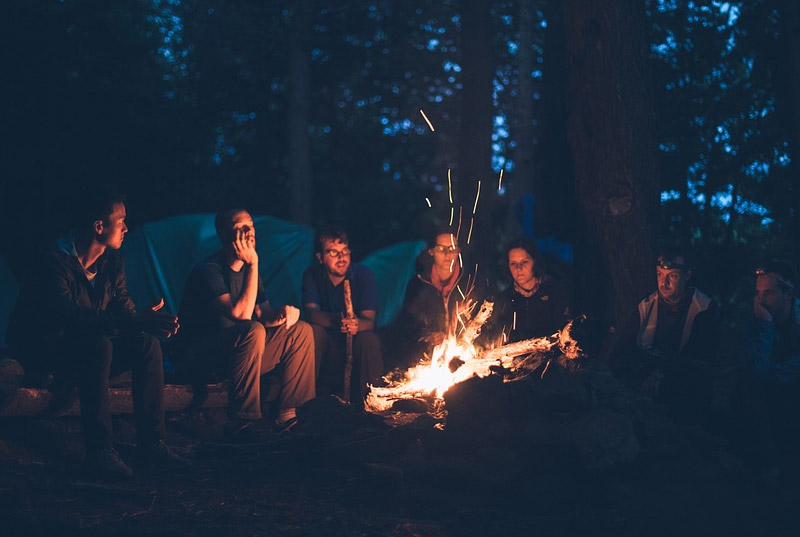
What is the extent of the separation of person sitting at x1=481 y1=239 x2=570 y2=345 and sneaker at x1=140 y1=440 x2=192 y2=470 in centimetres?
254

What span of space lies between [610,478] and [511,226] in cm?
1102

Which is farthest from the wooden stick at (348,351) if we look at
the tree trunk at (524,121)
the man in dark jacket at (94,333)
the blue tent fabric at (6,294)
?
the tree trunk at (524,121)

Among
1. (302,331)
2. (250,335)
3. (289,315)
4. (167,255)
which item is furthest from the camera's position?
(167,255)

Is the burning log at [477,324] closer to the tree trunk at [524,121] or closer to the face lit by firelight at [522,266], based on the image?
the face lit by firelight at [522,266]

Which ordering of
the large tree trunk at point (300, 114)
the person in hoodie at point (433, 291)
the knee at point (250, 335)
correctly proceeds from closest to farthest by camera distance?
1. the knee at point (250, 335)
2. the person in hoodie at point (433, 291)
3. the large tree trunk at point (300, 114)

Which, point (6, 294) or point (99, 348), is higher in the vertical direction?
point (6, 294)

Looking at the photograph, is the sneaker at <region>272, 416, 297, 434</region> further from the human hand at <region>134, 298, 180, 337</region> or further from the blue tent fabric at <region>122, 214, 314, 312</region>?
the blue tent fabric at <region>122, 214, 314, 312</region>

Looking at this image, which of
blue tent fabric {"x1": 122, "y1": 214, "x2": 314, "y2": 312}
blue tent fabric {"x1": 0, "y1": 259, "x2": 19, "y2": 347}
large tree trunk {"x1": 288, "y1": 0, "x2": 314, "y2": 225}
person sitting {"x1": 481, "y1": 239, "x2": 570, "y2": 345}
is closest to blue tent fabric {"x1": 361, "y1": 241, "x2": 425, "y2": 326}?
blue tent fabric {"x1": 122, "y1": 214, "x2": 314, "y2": 312}

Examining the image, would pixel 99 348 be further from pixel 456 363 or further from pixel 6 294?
pixel 6 294

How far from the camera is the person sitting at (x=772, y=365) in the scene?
16.9 ft

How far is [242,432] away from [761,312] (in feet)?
11.7

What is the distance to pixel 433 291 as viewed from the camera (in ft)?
24.8

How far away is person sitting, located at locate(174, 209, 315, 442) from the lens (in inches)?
239

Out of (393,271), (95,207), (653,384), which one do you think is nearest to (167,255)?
(393,271)
